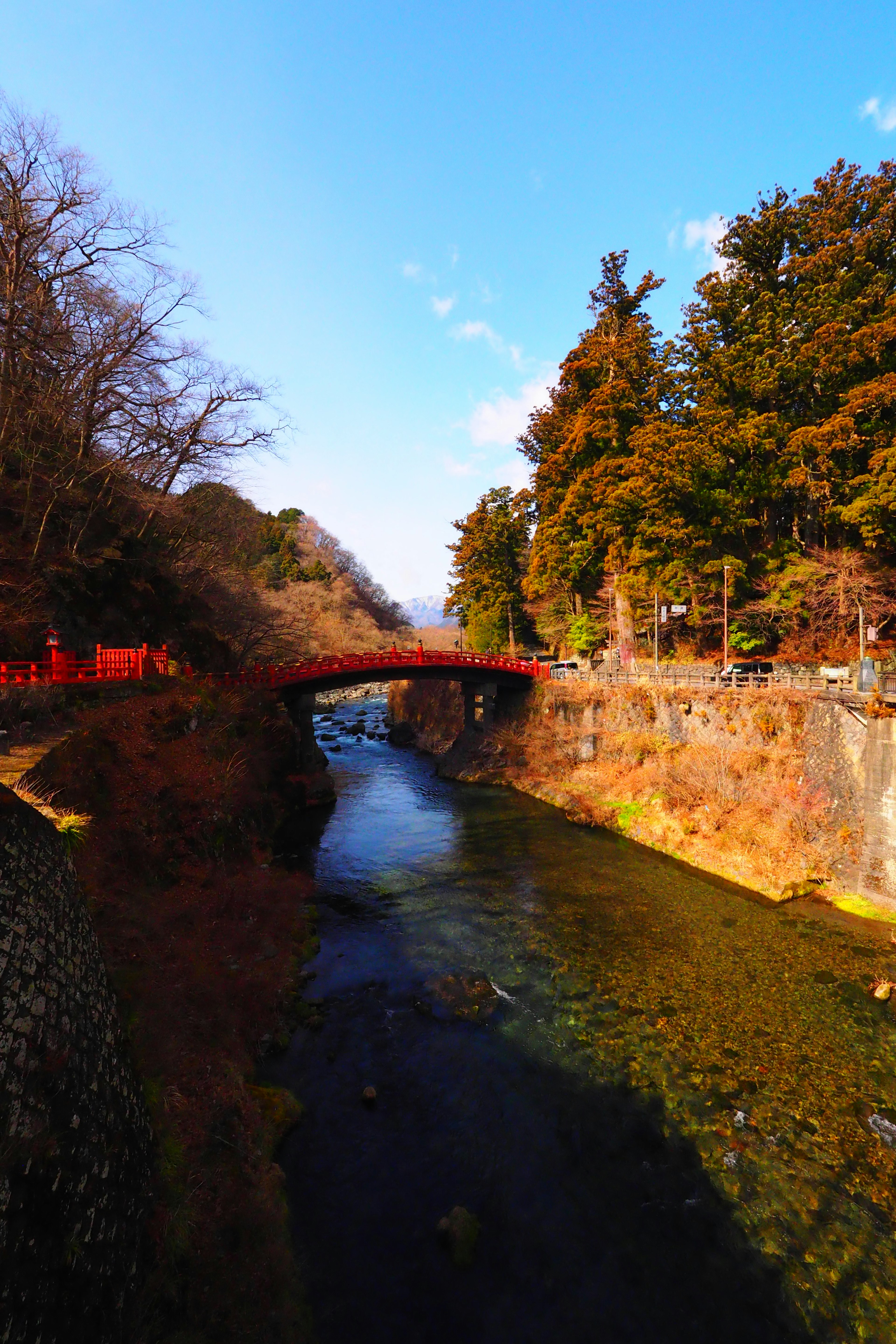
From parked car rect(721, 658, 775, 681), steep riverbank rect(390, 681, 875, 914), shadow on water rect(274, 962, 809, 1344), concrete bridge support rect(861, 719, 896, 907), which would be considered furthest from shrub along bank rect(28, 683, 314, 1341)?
parked car rect(721, 658, 775, 681)

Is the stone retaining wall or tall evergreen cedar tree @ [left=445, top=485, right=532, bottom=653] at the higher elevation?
tall evergreen cedar tree @ [left=445, top=485, right=532, bottom=653]

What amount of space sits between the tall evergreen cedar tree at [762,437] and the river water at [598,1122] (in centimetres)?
1726

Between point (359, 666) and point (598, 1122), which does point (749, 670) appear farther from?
point (598, 1122)

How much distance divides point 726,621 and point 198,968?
2732 cm

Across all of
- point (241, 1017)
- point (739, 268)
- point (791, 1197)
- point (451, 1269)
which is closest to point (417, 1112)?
point (451, 1269)

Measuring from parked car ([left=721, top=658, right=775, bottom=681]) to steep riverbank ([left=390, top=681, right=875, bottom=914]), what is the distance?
4.24ft

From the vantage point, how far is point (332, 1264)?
24.7 feet

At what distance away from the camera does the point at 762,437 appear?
2727 cm

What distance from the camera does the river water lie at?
7.21 m

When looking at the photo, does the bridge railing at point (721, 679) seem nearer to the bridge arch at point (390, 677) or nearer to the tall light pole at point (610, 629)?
the tall light pole at point (610, 629)

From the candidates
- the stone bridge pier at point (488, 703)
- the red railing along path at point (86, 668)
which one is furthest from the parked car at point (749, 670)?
the red railing along path at point (86, 668)

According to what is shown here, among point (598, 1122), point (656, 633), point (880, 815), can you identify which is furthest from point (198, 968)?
point (656, 633)

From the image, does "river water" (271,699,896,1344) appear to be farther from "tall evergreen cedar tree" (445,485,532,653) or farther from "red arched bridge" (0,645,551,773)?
"tall evergreen cedar tree" (445,485,532,653)

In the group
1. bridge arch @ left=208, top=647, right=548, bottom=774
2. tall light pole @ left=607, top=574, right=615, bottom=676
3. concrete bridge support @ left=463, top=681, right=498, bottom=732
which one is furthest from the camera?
concrete bridge support @ left=463, top=681, right=498, bottom=732
